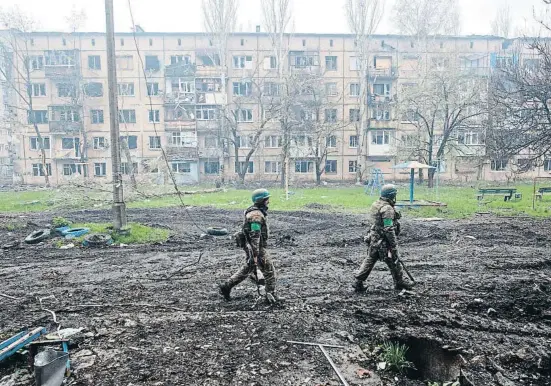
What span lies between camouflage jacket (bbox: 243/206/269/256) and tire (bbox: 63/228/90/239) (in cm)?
845

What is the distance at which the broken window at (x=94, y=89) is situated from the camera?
4306 centimetres

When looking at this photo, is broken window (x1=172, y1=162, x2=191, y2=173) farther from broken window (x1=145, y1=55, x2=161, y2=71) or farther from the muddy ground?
the muddy ground

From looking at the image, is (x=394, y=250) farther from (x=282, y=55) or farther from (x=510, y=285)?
(x=282, y=55)

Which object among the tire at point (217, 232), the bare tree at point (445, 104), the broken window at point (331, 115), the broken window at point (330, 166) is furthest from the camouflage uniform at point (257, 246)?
the broken window at point (330, 166)

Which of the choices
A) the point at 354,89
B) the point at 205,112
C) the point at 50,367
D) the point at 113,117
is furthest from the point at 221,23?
the point at 50,367

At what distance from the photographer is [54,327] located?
18.8 ft

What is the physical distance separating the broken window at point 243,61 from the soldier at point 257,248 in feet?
132

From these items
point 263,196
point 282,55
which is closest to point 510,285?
point 263,196

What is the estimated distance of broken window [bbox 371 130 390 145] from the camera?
4209 centimetres

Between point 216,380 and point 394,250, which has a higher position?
point 394,250

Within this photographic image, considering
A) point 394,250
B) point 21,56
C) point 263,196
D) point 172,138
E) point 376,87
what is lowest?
point 394,250

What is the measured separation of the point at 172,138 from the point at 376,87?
22.9 metres

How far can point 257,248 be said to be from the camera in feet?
21.1

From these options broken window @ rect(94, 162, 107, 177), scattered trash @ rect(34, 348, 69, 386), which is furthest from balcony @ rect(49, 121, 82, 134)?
scattered trash @ rect(34, 348, 69, 386)
